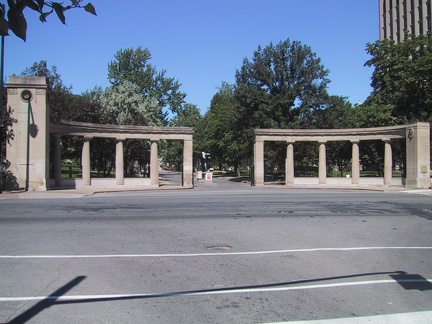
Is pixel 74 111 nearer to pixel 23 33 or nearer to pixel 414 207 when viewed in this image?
pixel 414 207

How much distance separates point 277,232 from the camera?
10789mm

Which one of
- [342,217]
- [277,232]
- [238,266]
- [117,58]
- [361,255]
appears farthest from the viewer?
[117,58]

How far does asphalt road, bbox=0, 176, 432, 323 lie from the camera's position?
4.98 meters

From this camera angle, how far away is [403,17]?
8112cm

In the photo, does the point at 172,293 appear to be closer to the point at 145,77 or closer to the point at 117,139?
the point at 117,139

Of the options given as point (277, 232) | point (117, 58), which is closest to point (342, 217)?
point (277, 232)

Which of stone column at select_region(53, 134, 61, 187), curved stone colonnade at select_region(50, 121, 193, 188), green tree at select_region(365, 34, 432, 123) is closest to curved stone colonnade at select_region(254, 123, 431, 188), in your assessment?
green tree at select_region(365, 34, 432, 123)

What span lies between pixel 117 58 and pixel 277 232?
59.2m

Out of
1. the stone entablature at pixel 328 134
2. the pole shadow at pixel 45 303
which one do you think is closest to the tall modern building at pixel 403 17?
the stone entablature at pixel 328 134

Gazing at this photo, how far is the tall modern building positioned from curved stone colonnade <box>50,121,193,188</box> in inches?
2081

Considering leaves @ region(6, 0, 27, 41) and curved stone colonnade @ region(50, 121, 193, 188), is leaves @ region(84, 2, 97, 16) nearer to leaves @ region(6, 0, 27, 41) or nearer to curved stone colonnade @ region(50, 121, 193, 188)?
leaves @ region(6, 0, 27, 41)

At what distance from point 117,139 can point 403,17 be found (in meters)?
71.6

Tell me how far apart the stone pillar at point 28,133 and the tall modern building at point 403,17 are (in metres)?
62.9

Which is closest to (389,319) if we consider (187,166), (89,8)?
(89,8)
